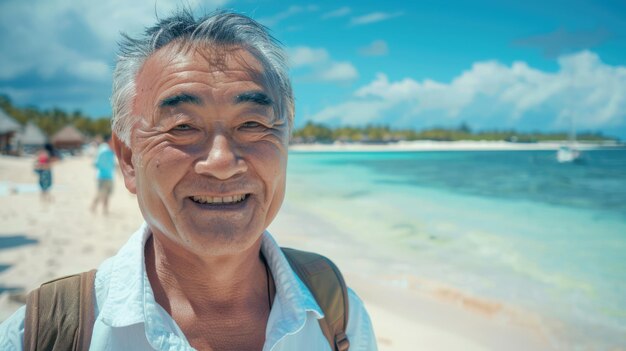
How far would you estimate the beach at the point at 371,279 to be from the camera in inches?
175

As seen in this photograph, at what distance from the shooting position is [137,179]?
1.23 m

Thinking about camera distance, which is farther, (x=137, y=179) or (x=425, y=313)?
(x=425, y=313)

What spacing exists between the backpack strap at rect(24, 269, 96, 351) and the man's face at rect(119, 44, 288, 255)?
255 millimetres

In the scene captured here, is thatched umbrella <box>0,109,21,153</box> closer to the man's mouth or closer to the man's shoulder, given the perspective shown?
the man's shoulder

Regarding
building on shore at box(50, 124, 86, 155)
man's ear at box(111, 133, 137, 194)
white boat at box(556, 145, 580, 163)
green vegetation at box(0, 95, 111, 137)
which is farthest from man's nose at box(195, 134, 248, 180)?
green vegetation at box(0, 95, 111, 137)

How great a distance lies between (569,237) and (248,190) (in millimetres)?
12092

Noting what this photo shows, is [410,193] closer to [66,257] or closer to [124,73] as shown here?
[66,257]

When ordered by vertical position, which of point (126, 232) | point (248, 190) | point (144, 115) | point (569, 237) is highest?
point (144, 115)

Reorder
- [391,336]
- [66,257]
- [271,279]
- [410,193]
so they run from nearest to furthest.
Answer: [271,279], [391,336], [66,257], [410,193]

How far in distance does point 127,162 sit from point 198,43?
1.44 ft

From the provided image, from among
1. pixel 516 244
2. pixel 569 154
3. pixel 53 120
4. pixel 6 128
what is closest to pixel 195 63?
pixel 516 244

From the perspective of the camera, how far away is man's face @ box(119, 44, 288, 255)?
110 centimetres

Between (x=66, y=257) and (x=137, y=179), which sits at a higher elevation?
(x=137, y=179)

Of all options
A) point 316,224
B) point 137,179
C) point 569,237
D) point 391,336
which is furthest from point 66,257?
point 569,237
